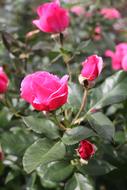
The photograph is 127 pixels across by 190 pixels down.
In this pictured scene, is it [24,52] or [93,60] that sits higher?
[93,60]

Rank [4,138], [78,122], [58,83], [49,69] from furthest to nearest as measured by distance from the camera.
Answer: [49,69]
[4,138]
[78,122]
[58,83]

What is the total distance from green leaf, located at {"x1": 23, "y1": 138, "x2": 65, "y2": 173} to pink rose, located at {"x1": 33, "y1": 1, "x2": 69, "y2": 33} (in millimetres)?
339

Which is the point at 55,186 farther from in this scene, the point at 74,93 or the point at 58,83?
the point at 58,83

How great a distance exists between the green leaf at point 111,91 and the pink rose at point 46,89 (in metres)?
0.19

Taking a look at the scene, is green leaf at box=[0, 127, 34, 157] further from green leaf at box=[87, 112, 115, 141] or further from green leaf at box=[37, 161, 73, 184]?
green leaf at box=[87, 112, 115, 141]

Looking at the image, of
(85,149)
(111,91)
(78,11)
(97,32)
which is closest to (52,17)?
(111,91)

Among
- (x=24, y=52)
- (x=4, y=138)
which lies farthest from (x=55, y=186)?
(x=24, y=52)

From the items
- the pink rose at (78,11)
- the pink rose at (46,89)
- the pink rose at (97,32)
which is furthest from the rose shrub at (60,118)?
the pink rose at (78,11)

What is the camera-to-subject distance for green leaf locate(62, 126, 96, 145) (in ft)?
3.05

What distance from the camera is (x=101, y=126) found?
95cm

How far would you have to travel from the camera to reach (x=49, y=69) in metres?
1.32

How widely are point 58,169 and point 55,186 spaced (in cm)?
15

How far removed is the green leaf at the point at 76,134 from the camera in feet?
3.05

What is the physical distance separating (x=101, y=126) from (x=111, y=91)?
0.14 m
